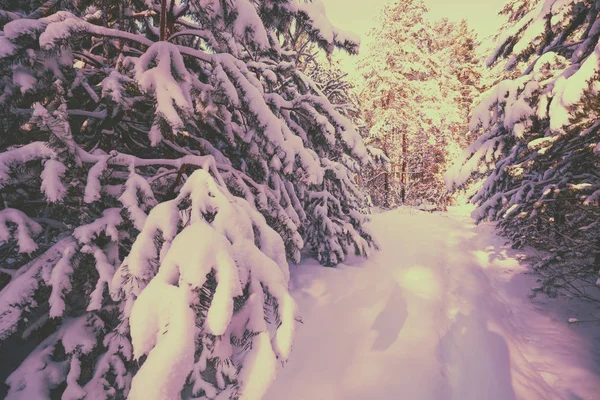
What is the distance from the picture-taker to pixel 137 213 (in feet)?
6.08

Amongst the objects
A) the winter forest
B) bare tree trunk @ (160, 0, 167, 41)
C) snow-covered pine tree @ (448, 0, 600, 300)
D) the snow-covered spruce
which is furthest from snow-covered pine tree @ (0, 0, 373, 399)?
the snow-covered spruce

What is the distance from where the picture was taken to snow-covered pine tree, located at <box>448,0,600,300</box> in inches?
126

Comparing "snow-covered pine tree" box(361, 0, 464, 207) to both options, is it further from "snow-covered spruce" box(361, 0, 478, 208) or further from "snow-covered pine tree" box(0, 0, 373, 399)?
"snow-covered pine tree" box(0, 0, 373, 399)

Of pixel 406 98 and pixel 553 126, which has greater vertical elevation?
pixel 406 98

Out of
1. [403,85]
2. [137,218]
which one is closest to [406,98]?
[403,85]

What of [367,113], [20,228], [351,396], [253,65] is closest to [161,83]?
[20,228]

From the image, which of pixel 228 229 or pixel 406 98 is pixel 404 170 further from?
pixel 228 229

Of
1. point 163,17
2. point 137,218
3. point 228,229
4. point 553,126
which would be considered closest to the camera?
point 228,229

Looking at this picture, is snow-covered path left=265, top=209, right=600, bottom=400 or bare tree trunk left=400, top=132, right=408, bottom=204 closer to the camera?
snow-covered path left=265, top=209, right=600, bottom=400

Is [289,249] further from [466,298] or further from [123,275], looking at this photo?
[466,298]

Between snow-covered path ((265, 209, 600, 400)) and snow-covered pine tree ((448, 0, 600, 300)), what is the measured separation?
897 mm

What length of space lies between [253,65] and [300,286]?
3.28m

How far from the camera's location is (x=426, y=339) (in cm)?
378

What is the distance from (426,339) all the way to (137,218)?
12.1 ft
